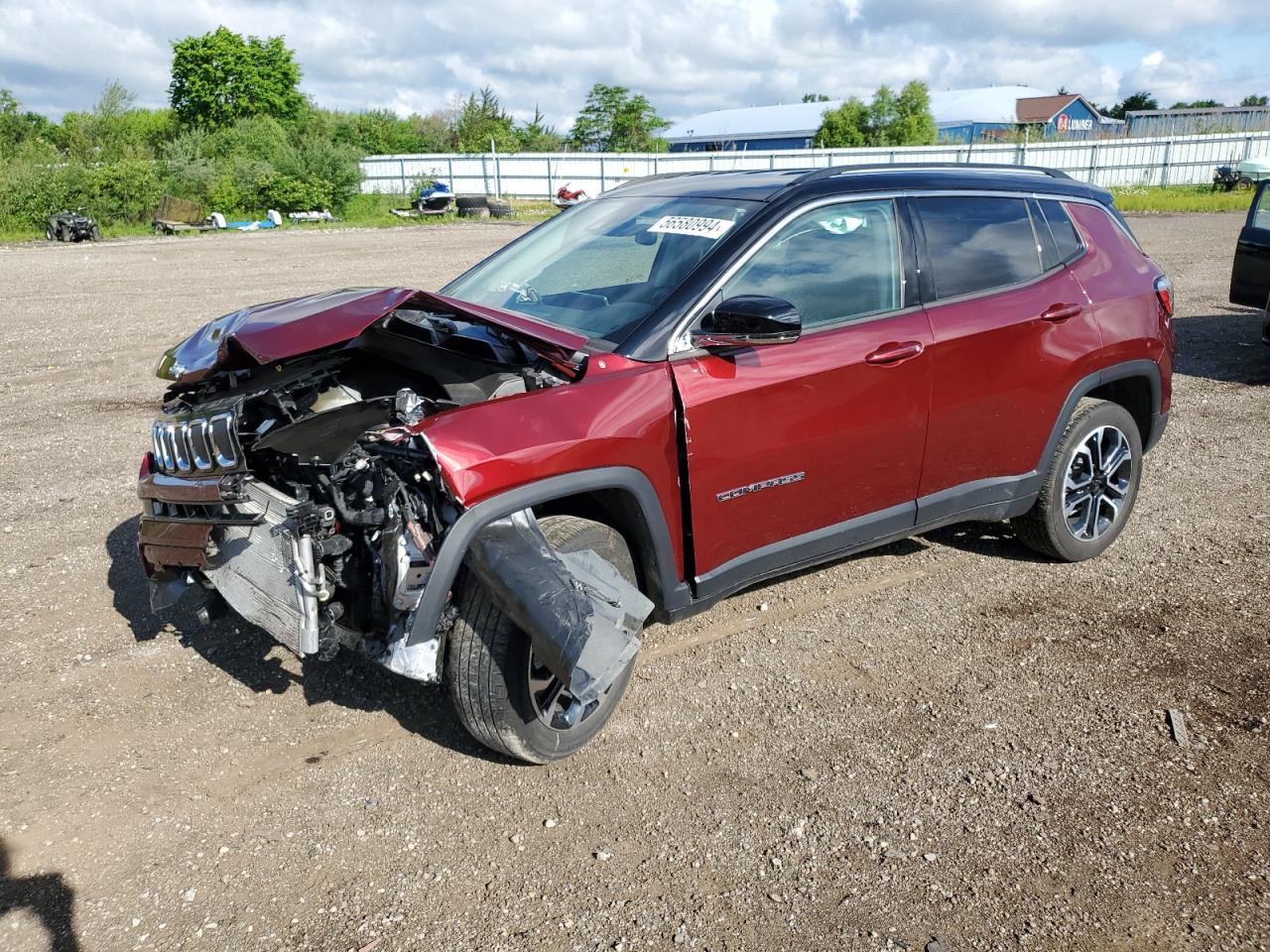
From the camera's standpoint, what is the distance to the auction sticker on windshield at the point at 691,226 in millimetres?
3996

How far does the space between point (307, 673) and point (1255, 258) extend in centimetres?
1065

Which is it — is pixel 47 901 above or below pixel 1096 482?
below

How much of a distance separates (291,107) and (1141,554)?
64535 mm

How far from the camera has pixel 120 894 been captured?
2.94m

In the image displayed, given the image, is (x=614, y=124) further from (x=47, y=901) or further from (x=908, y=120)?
(x=47, y=901)

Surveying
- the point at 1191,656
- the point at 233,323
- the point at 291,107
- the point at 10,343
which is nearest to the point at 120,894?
the point at 233,323

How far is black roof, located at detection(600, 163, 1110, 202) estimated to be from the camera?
13.6ft

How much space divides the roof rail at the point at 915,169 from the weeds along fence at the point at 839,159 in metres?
33.6

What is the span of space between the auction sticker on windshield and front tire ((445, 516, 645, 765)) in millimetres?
1307

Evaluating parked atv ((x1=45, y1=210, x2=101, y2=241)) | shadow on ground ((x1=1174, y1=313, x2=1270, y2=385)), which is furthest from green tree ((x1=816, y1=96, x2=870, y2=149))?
shadow on ground ((x1=1174, y1=313, x2=1270, y2=385))

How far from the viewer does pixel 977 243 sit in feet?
14.9

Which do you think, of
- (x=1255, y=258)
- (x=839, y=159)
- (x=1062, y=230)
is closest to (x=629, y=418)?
(x=1062, y=230)

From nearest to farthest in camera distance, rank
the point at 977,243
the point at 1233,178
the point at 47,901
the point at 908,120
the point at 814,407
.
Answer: the point at 47,901
the point at 814,407
the point at 977,243
the point at 1233,178
the point at 908,120

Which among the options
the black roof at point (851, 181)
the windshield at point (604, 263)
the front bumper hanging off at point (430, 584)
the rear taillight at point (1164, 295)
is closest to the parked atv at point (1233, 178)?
the rear taillight at point (1164, 295)
